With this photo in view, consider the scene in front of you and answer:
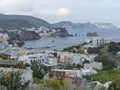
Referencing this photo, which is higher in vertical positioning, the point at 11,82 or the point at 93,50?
the point at 11,82

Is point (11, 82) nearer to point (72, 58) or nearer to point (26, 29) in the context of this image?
point (72, 58)

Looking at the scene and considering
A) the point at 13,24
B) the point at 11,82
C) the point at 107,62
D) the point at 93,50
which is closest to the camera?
the point at 11,82

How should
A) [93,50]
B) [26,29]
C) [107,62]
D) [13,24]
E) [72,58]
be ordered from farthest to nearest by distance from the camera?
[13,24] → [26,29] → [93,50] → [72,58] → [107,62]

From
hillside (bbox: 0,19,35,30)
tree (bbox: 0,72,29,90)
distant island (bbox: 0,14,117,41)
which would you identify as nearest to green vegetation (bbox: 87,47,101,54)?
distant island (bbox: 0,14,117,41)

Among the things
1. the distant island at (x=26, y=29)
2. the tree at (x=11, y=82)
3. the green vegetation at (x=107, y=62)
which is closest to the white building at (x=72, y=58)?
the green vegetation at (x=107, y=62)

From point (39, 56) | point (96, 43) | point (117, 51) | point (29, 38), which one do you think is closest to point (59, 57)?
point (39, 56)

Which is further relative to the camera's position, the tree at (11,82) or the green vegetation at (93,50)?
the green vegetation at (93,50)

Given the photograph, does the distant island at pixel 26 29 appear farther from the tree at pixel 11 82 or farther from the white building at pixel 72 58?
the tree at pixel 11 82

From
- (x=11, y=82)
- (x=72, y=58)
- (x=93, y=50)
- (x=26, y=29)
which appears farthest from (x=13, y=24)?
(x=11, y=82)

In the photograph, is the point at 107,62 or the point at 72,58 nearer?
the point at 107,62

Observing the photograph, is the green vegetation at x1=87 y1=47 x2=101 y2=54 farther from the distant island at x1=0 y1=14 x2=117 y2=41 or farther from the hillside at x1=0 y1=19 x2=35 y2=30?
the hillside at x1=0 y1=19 x2=35 y2=30

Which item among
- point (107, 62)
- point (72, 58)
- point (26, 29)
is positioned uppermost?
point (26, 29)
